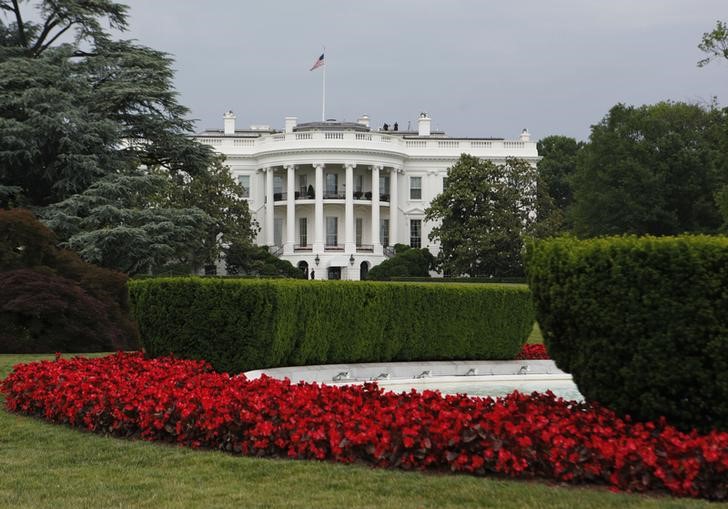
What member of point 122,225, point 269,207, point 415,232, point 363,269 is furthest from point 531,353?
point 415,232

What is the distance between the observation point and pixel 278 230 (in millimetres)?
66562

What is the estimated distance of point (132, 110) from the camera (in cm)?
2756

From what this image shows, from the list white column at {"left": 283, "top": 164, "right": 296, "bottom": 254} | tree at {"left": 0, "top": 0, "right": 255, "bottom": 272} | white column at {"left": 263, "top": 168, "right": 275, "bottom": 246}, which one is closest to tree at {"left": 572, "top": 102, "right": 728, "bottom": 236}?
white column at {"left": 283, "top": 164, "right": 296, "bottom": 254}

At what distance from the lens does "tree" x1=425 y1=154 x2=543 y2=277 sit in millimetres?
51781

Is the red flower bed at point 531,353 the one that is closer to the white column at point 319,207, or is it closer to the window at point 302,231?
the white column at point 319,207

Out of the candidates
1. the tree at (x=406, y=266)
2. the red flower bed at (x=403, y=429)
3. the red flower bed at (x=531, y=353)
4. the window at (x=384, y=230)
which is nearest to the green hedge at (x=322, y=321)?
the red flower bed at (x=531, y=353)

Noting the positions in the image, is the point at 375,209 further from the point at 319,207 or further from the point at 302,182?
the point at 302,182

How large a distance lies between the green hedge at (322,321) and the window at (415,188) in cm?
4931

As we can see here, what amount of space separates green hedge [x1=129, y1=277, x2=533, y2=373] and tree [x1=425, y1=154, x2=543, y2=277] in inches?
1309

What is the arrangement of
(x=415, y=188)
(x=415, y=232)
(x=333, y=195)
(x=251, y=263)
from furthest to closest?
(x=415, y=188) < (x=415, y=232) < (x=333, y=195) < (x=251, y=263)

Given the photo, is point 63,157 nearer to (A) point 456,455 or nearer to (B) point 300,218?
(A) point 456,455

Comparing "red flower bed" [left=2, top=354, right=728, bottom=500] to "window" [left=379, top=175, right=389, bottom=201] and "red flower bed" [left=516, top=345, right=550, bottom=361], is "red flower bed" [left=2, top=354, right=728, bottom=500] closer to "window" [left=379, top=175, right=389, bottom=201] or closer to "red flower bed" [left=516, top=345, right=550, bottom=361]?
"red flower bed" [left=516, top=345, right=550, bottom=361]

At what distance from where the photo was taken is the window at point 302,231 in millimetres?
66312

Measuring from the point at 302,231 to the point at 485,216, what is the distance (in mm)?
17790
